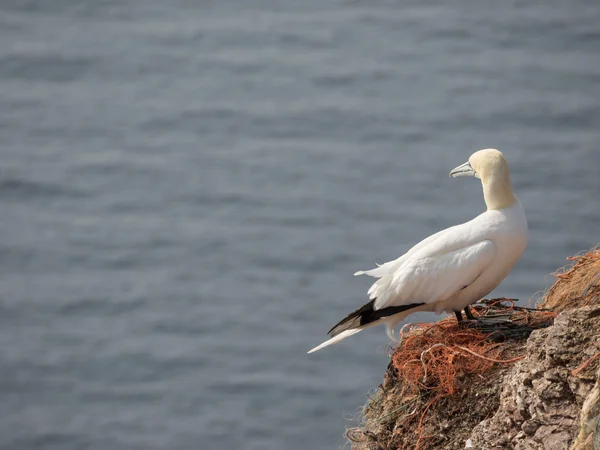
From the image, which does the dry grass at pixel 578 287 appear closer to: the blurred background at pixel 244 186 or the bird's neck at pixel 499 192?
the bird's neck at pixel 499 192

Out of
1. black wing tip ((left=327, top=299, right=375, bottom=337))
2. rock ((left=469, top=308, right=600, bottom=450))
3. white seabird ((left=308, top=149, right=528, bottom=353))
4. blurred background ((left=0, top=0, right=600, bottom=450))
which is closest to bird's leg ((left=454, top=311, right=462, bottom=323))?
white seabird ((left=308, top=149, right=528, bottom=353))

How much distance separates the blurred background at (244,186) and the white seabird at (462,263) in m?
11.5

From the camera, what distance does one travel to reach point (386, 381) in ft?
27.3

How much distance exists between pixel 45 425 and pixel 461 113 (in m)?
11.6

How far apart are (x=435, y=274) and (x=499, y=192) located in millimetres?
748

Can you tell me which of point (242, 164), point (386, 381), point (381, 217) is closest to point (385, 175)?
point (381, 217)

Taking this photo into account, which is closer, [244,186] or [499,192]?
[499,192]

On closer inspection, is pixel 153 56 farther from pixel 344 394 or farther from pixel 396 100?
pixel 344 394

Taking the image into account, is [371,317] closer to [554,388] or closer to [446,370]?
[446,370]

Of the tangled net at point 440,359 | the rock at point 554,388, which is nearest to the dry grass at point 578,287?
the tangled net at point 440,359

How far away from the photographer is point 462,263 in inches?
331

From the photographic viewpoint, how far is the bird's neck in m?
8.41

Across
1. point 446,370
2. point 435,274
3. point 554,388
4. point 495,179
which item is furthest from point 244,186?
point 554,388

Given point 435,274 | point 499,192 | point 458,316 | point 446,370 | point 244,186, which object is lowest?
point 244,186
